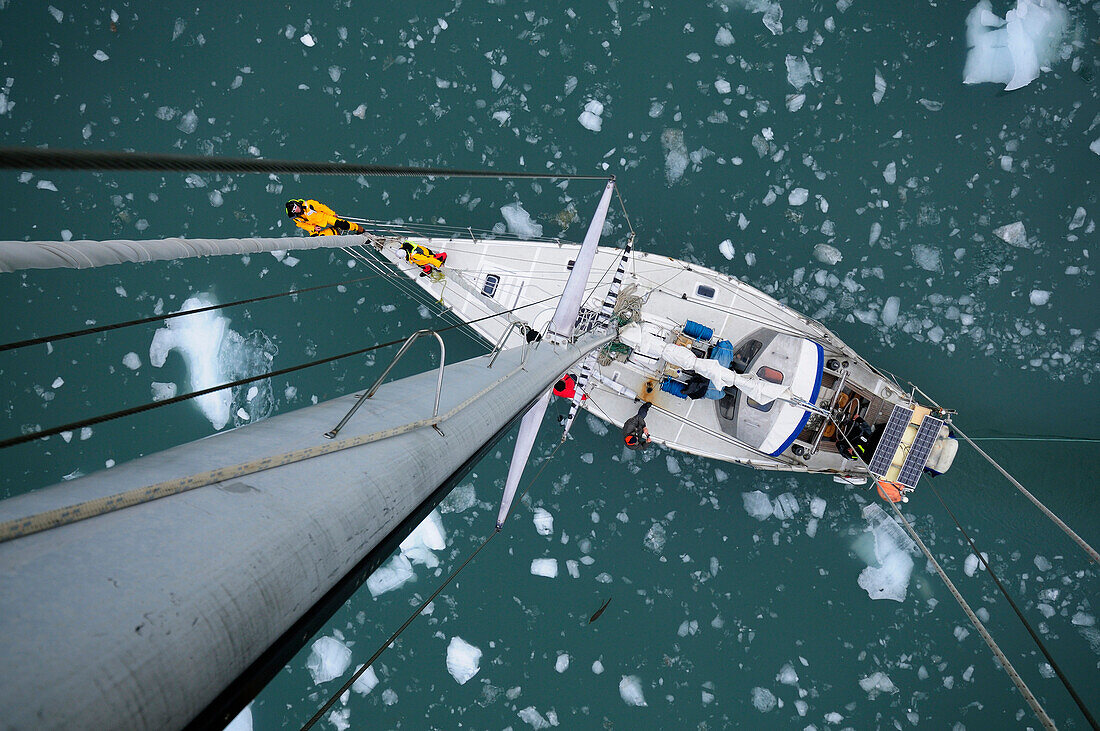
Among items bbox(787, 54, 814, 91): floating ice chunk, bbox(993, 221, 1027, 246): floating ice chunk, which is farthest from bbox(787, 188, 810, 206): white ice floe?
bbox(993, 221, 1027, 246): floating ice chunk

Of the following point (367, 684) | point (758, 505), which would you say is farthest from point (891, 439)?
point (367, 684)

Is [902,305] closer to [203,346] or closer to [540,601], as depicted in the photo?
[540,601]

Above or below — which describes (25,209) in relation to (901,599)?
above

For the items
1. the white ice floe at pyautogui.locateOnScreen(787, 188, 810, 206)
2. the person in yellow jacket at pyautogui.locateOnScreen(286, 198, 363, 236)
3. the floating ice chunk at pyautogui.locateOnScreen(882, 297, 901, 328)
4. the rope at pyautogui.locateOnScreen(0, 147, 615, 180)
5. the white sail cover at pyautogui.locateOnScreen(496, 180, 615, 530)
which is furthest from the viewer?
the white ice floe at pyautogui.locateOnScreen(787, 188, 810, 206)

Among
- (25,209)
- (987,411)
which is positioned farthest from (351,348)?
(987,411)

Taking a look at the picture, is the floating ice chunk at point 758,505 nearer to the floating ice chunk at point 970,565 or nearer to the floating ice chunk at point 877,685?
the floating ice chunk at point 877,685

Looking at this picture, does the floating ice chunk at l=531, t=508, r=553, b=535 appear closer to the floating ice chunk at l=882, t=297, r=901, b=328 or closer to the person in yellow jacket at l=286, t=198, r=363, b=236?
the person in yellow jacket at l=286, t=198, r=363, b=236
